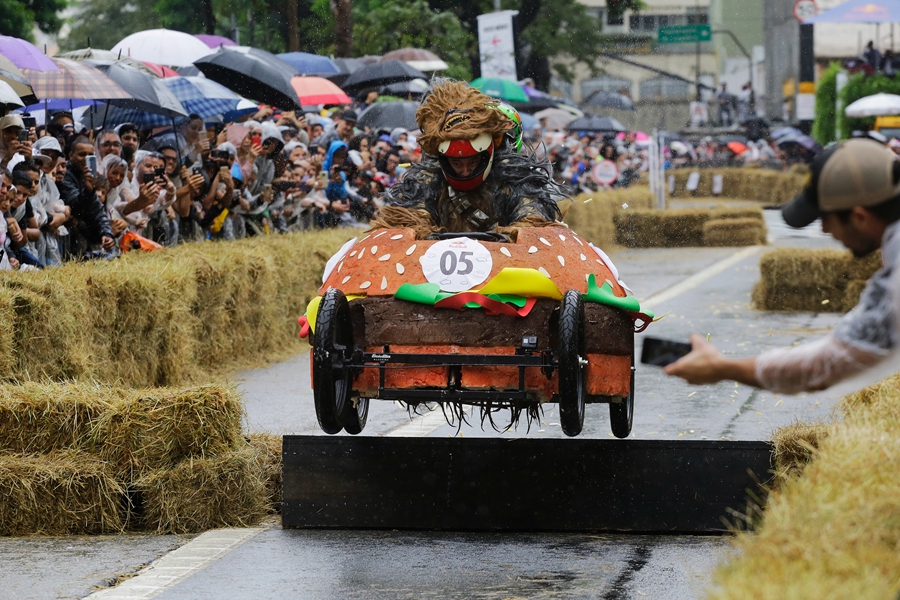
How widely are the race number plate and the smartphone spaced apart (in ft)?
11.2

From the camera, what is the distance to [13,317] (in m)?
9.63

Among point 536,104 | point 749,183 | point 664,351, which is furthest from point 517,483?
point 749,183

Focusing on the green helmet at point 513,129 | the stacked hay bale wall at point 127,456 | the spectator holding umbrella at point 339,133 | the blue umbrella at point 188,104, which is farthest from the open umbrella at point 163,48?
the stacked hay bale wall at point 127,456

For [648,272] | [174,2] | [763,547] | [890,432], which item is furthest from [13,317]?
[174,2]

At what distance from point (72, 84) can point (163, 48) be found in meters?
7.62

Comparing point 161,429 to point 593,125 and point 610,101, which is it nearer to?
Result: point 593,125

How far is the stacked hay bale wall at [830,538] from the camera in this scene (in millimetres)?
3434

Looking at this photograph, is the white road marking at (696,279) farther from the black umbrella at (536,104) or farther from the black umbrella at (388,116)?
the black umbrella at (536,104)

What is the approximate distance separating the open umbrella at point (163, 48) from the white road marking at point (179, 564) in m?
13.7

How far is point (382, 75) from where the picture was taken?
26844 millimetres

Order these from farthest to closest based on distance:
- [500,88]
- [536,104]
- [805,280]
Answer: [536,104]
[500,88]
[805,280]

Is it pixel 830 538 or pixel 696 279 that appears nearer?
pixel 830 538

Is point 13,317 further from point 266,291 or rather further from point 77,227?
point 266,291

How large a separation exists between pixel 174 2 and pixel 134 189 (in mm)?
33981
